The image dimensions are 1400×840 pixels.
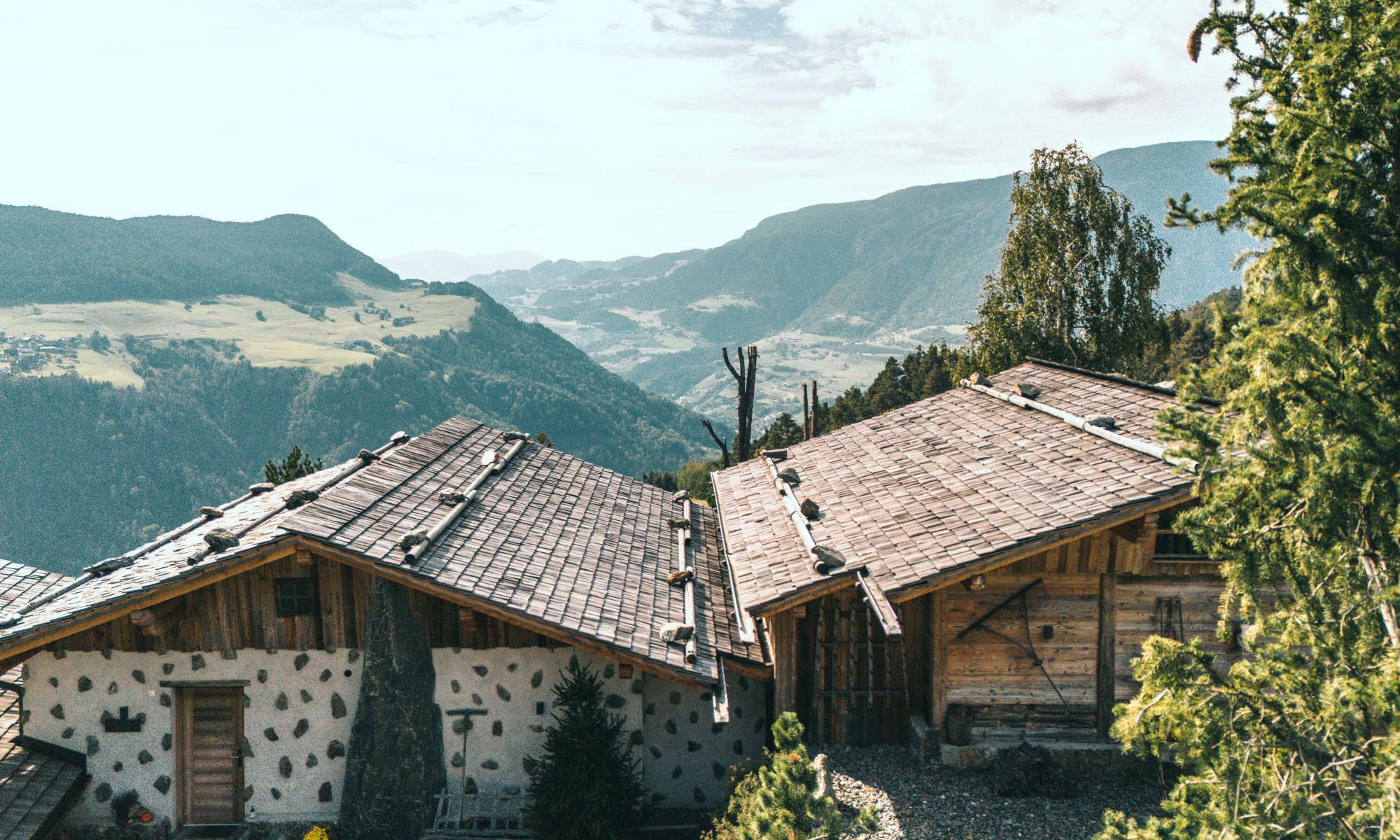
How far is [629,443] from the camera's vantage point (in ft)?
602

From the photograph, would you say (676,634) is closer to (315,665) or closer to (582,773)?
(582,773)

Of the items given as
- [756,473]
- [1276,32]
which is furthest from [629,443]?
[1276,32]

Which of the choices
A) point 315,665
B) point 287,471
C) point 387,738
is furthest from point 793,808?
point 287,471

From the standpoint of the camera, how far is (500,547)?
14.2 m

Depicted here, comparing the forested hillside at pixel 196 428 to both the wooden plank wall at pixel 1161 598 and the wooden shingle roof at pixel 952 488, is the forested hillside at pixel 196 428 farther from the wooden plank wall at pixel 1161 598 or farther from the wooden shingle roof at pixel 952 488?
the wooden plank wall at pixel 1161 598

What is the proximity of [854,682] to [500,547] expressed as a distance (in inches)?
225

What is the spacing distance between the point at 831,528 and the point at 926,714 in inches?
124

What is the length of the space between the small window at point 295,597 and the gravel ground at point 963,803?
748cm

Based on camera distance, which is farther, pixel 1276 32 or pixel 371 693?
pixel 371 693

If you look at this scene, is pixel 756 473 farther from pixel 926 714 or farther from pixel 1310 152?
pixel 1310 152

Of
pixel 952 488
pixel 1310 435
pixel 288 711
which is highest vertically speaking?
pixel 1310 435

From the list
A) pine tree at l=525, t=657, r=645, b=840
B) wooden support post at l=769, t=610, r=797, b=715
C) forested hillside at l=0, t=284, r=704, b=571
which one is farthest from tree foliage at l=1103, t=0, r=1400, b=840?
forested hillside at l=0, t=284, r=704, b=571

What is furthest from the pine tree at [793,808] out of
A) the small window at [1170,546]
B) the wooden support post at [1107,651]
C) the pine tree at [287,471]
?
the pine tree at [287,471]

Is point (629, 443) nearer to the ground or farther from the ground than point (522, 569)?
nearer to the ground
